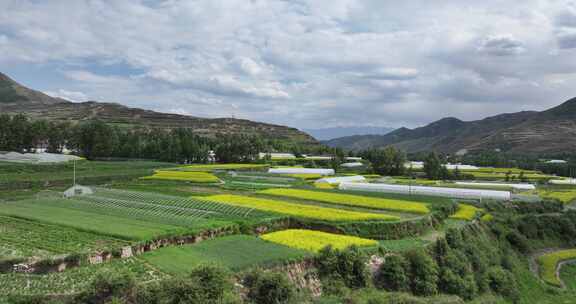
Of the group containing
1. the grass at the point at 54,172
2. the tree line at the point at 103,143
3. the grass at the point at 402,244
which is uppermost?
the tree line at the point at 103,143

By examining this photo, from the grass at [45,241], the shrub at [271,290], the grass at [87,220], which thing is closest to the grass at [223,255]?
the shrub at [271,290]

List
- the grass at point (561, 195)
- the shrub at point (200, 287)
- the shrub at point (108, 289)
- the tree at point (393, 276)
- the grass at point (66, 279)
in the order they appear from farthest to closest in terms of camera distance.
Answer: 1. the grass at point (561, 195)
2. the tree at point (393, 276)
3. the grass at point (66, 279)
4. the shrub at point (108, 289)
5. the shrub at point (200, 287)

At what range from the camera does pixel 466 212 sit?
43.1 metres

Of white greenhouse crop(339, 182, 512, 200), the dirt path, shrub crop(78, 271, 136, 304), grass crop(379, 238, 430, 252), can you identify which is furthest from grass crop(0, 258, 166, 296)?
white greenhouse crop(339, 182, 512, 200)

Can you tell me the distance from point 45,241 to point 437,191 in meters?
46.4

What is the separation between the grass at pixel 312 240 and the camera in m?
26.7

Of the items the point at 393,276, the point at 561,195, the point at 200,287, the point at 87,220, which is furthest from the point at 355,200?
the point at 561,195

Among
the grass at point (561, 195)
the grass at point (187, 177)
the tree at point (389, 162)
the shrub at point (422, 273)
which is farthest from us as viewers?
the tree at point (389, 162)

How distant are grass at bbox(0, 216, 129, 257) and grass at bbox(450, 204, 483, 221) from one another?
105ft

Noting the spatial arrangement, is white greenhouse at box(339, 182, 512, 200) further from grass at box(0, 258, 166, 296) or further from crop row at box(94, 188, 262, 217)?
grass at box(0, 258, 166, 296)

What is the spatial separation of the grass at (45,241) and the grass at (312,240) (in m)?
10.1

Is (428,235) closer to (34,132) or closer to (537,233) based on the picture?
(537,233)

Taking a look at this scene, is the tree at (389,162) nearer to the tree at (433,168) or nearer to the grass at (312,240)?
the tree at (433,168)

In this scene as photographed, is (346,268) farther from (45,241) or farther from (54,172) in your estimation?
(54,172)
